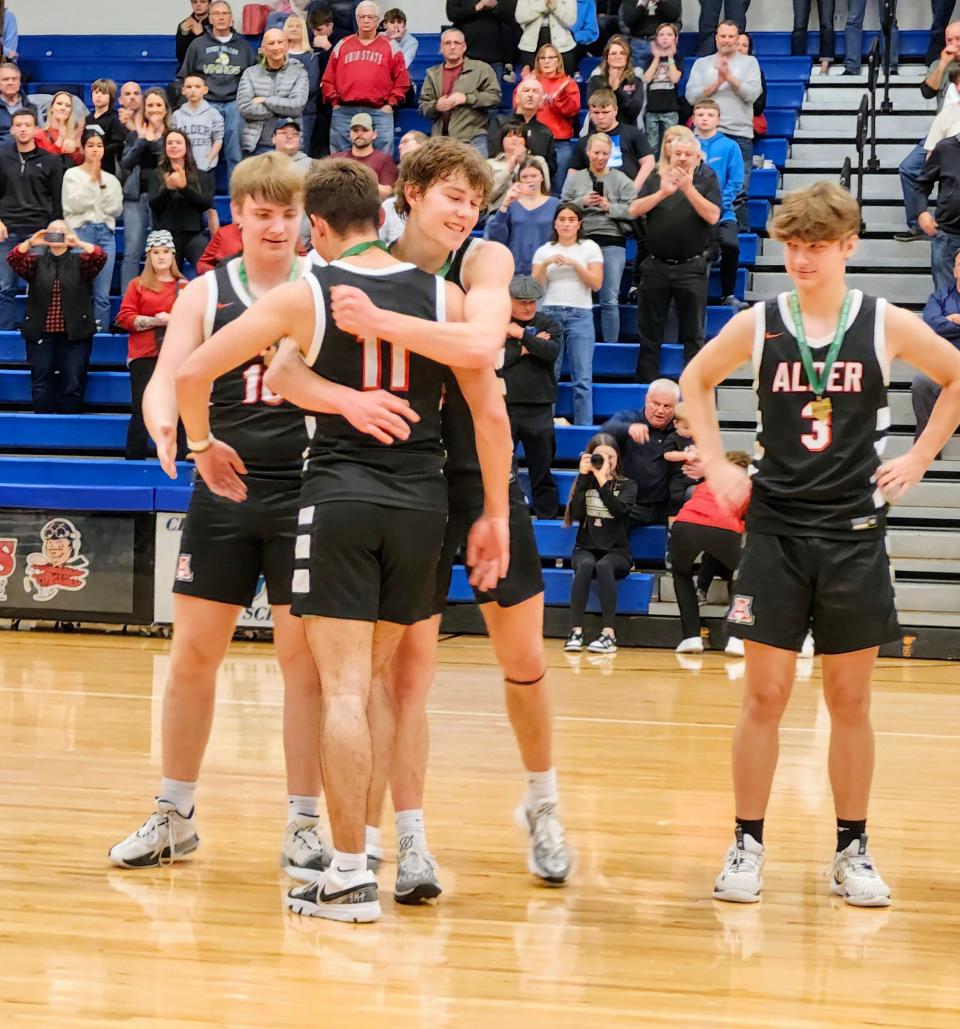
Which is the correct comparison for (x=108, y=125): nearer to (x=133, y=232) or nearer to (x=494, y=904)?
(x=133, y=232)

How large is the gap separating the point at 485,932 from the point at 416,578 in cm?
93

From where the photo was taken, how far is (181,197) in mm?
12766

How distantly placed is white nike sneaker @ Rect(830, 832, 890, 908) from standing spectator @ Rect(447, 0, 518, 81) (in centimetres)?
1152

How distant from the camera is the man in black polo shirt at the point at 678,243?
1140 centimetres

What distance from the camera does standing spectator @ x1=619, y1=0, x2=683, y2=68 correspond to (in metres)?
14.0

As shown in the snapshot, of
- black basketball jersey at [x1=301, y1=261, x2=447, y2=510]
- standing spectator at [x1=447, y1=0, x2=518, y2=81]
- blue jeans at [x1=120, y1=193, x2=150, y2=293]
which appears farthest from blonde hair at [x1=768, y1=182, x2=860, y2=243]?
standing spectator at [x1=447, y1=0, x2=518, y2=81]

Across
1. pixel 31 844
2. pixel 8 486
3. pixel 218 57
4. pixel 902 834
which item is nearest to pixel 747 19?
pixel 218 57

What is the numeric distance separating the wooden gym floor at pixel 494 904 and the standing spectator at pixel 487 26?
9108 millimetres

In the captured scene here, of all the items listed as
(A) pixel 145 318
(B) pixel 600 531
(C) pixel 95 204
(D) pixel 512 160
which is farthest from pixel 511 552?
(C) pixel 95 204

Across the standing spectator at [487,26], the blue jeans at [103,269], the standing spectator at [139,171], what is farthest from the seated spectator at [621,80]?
the blue jeans at [103,269]

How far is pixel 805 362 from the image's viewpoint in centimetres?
419

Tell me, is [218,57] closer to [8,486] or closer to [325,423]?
[8,486]

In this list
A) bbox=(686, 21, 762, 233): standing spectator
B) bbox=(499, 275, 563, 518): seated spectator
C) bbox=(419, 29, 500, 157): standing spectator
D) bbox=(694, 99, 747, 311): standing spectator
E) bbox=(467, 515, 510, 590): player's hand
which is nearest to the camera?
bbox=(467, 515, 510, 590): player's hand

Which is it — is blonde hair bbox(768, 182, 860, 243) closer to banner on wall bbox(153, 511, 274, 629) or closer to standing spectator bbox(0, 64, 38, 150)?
banner on wall bbox(153, 511, 274, 629)
